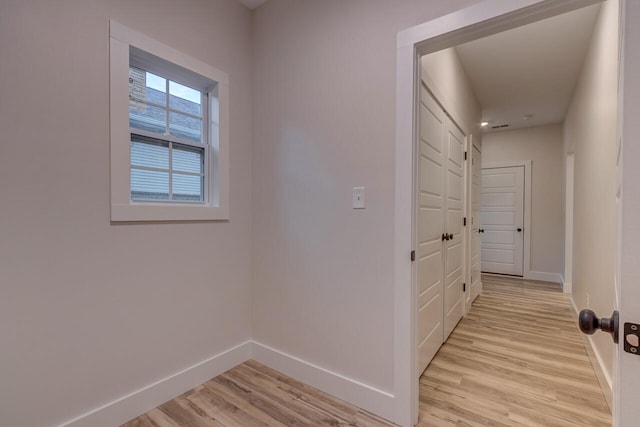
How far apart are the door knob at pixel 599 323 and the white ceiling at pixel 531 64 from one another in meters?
2.85

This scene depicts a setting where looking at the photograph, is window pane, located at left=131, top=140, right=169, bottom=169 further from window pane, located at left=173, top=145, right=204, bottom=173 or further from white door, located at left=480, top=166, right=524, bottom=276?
white door, located at left=480, top=166, right=524, bottom=276

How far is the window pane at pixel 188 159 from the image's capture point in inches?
79.1

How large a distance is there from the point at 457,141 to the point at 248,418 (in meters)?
2.92

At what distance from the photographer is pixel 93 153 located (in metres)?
1.53

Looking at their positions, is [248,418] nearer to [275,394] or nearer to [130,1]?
[275,394]

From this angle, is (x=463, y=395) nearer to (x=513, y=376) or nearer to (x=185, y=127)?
(x=513, y=376)

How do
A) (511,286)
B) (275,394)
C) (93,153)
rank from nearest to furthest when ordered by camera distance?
1. (93,153)
2. (275,394)
3. (511,286)

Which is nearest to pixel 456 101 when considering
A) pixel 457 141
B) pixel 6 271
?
pixel 457 141

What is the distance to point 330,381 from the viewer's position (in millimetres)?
1908

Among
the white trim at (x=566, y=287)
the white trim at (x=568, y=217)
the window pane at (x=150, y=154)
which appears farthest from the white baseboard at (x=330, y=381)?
the white trim at (x=566, y=287)

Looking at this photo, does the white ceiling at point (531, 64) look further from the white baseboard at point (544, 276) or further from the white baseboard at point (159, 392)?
the white baseboard at point (159, 392)

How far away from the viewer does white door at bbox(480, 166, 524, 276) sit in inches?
219

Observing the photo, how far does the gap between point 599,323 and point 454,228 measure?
2419 millimetres

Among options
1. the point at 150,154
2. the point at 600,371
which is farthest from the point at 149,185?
the point at 600,371
